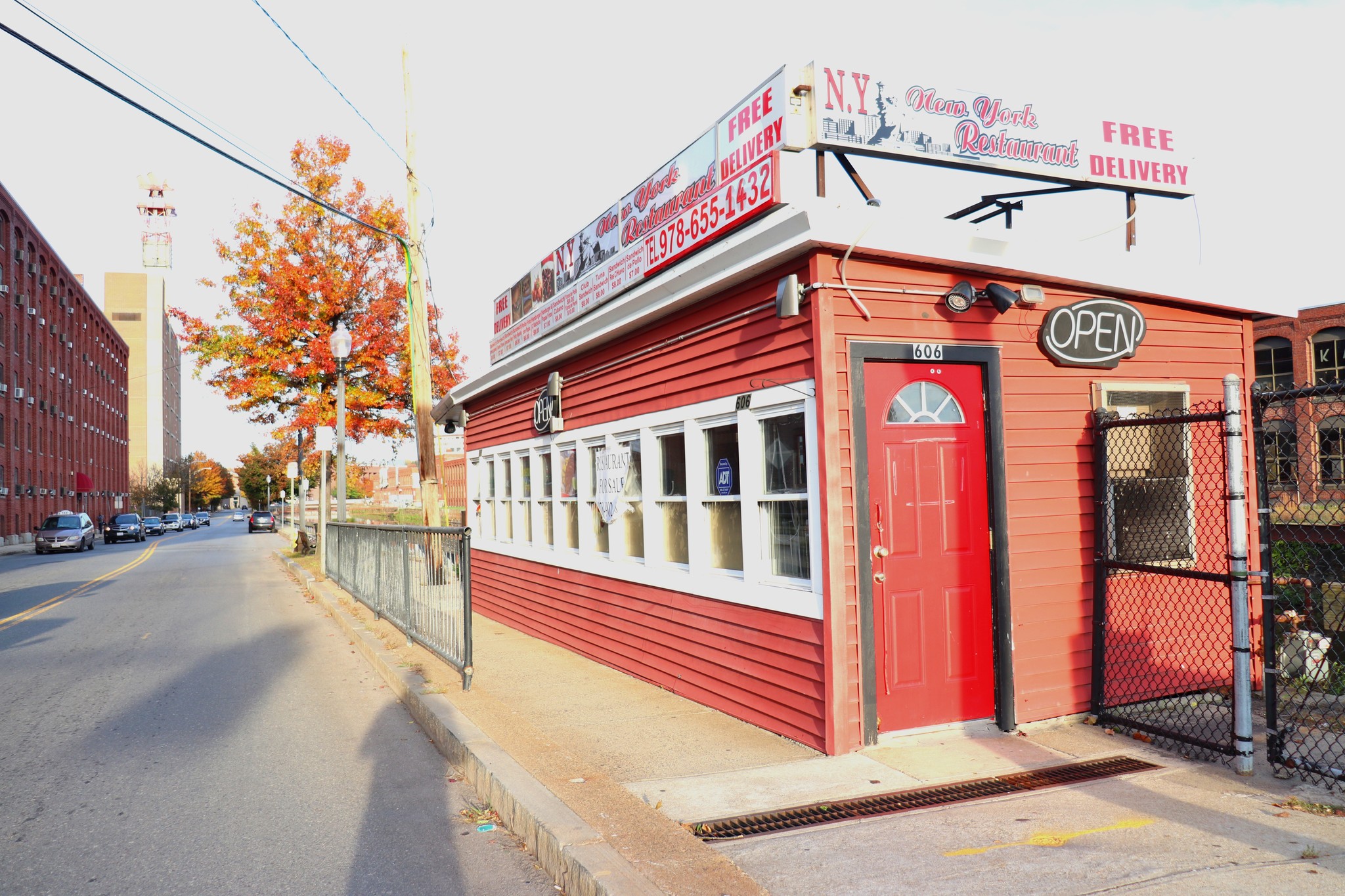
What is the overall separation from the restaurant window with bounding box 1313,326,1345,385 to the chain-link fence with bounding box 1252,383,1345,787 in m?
32.3

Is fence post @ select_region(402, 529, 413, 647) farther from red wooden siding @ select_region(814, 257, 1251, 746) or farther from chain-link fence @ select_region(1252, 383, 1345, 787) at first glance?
chain-link fence @ select_region(1252, 383, 1345, 787)

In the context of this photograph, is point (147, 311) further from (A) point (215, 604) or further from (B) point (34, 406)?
(A) point (215, 604)

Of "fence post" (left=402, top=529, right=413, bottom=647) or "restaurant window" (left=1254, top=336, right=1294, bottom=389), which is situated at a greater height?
"restaurant window" (left=1254, top=336, right=1294, bottom=389)

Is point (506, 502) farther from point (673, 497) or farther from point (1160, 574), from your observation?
point (1160, 574)

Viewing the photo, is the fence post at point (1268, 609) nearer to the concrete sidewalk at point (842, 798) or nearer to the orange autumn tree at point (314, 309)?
the concrete sidewalk at point (842, 798)

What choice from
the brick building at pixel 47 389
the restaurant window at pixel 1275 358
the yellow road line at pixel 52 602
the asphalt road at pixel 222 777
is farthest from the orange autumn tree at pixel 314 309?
the restaurant window at pixel 1275 358

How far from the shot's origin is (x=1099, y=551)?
6500 millimetres

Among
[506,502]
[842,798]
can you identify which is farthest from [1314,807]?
[506,502]

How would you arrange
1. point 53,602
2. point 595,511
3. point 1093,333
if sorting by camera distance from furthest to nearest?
1. point 53,602
2. point 595,511
3. point 1093,333

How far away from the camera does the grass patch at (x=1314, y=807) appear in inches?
180

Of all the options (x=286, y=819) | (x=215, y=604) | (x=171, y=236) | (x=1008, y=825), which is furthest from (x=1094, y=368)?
(x=171, y=236)

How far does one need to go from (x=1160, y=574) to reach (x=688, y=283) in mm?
3923

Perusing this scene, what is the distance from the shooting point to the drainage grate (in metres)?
4.58

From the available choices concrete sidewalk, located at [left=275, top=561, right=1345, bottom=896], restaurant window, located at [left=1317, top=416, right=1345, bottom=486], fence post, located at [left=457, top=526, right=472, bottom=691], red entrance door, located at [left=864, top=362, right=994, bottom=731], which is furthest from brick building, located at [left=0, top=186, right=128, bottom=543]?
restaurant window, located at [left=1317, top=416, right=1345, bottom=486]
